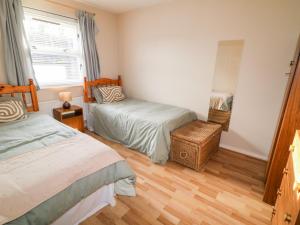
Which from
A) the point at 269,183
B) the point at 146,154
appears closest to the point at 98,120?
the point at 146,154

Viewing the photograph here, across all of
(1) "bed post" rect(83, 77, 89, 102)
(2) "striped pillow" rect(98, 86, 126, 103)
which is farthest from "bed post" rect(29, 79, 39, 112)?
(2) "striped pillow" rect(98, 86, 126, 103)

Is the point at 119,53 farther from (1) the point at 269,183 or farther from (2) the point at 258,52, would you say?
(1) the point at 269,183

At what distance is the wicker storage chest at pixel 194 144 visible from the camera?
211cm

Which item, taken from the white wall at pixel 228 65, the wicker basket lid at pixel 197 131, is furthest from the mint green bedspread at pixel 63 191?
the white wall at pixel 228 65

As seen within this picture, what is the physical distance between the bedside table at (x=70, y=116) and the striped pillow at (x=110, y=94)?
53 centimetres

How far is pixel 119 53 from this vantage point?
12.4ft

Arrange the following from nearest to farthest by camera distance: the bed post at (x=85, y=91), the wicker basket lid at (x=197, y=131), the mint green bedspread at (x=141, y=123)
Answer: the wicker basket lid at (x=197, y=131) → the mint green bedspread at (x=141, y=123) → the bed post at (x=85, y=91)

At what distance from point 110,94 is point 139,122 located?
1.16m

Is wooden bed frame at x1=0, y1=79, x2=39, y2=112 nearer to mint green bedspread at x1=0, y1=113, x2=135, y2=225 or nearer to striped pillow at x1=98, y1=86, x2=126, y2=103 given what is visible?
mint green bedspread at x1=0, y1=113, x2=135, y2=225

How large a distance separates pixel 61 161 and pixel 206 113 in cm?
225

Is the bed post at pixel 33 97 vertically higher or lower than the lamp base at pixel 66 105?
higher

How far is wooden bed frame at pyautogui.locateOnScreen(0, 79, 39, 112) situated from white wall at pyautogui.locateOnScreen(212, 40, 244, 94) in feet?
9.02

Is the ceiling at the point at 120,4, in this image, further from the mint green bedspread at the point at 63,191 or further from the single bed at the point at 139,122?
the mint green bedspread at the point at 63,191

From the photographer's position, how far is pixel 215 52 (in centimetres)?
254
